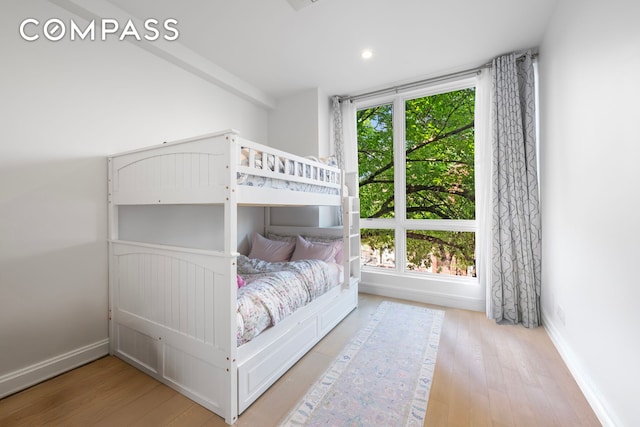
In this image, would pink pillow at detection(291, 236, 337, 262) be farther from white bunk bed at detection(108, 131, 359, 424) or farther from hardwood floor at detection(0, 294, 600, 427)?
hardwood floor at detection(0, 294, 600, 427)

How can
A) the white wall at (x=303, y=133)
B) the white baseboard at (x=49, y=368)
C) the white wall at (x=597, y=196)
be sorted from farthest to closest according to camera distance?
1. the white wall at (x=303, y=133)
2. the white baseboard at (x=49, y=368)
3. the white wall at (x=597, y=196)

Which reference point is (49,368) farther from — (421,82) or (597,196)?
(421,82)

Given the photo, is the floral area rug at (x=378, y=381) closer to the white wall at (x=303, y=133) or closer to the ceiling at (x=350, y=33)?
the white wall at (x=303, y=133)

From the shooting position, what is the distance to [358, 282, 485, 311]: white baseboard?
9.34 feet

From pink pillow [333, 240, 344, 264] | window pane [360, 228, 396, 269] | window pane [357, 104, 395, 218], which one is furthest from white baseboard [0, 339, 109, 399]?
window pane [357, 104, 395, 218]

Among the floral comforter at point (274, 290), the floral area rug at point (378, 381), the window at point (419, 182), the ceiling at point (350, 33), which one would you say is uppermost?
the ceiling at point (350, 33)

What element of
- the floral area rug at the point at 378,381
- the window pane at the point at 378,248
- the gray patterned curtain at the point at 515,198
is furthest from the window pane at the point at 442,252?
the floral area rug at the point at 378,381

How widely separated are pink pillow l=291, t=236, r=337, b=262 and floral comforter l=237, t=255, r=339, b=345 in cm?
21

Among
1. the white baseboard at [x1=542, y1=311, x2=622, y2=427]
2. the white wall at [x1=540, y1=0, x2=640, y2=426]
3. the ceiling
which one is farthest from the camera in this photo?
the ceiling

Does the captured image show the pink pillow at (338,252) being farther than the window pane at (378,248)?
No

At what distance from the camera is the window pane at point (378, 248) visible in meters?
3.41

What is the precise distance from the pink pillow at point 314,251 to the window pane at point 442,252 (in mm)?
1106

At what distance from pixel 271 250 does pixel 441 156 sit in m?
2.24

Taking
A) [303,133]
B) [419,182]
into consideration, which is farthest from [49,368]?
[419,182]
